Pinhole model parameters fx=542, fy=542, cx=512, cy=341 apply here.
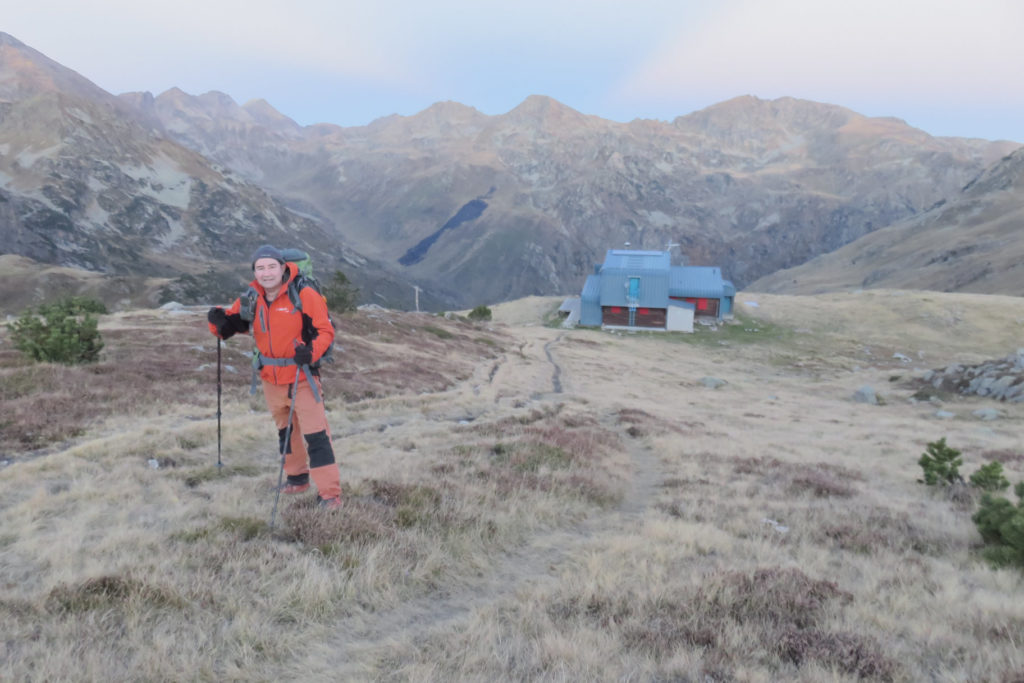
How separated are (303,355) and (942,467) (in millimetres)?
13724

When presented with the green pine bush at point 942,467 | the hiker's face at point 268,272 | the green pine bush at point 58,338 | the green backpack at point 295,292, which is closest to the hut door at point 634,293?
the green pine bush at point 942,467

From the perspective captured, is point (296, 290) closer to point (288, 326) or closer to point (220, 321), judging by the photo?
point (288, 326)

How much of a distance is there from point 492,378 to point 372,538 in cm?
2263

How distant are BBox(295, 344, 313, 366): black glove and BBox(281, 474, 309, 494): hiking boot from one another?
→ 79.5 inches

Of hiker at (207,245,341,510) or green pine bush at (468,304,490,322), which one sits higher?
hiker at (207,245,341,510)

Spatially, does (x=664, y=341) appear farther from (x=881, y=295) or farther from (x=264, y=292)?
(x=264, y=292)

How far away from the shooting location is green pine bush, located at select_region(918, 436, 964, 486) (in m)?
12.1

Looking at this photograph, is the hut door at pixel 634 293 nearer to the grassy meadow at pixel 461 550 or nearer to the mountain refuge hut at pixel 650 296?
the mountain refuge hut at pixel 650 296

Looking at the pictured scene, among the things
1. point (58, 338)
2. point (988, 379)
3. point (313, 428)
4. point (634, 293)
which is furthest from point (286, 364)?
point (634, 293)

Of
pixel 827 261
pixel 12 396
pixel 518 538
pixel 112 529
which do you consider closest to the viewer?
pixel 112 529

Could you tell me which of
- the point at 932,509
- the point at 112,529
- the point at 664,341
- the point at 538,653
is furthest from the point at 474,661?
the point at 664,341

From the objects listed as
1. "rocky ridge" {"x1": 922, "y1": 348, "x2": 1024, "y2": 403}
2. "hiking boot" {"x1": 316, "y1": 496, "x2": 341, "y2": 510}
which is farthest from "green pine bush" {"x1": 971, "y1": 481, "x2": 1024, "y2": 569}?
"rocky ridge" {"x1": 922, "y1": 348, "x2": 1024, "y2": 403}

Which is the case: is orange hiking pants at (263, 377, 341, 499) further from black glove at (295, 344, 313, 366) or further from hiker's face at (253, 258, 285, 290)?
hiker's face at (253, 258, 285, 290)

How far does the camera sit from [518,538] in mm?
7359
